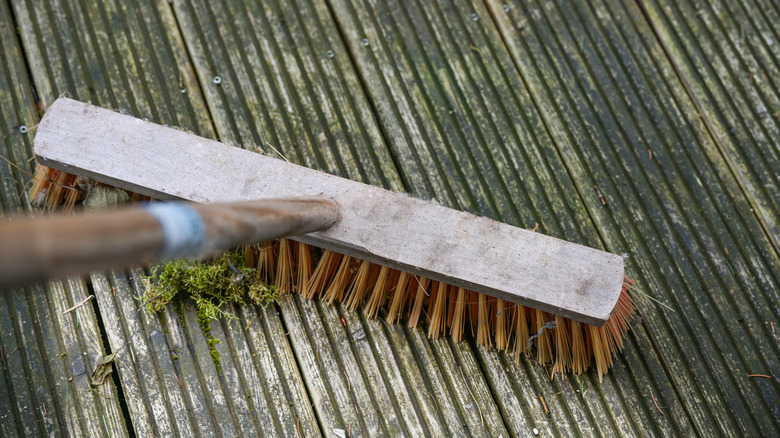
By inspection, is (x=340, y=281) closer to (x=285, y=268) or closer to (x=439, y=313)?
(x=285, y=268)

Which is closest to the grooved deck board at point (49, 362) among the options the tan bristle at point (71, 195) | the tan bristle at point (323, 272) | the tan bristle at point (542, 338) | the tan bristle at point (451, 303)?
the tan bristle at point (71, 195)

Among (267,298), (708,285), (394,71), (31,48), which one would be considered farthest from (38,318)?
(708,285)

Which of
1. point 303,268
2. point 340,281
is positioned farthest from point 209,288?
point 340,281

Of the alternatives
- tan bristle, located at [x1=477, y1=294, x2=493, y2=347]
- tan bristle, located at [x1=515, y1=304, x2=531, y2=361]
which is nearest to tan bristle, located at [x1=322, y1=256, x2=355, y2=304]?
tan bristle, located at [x1=477, y1=294, x2=493, y2=347]

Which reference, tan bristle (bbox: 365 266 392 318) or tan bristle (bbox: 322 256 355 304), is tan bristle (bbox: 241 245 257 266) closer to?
tan bristle (bbox: 322 256 355 304)

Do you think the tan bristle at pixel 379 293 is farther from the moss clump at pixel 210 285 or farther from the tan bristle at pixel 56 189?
the tan bristle at pixel 56 189
